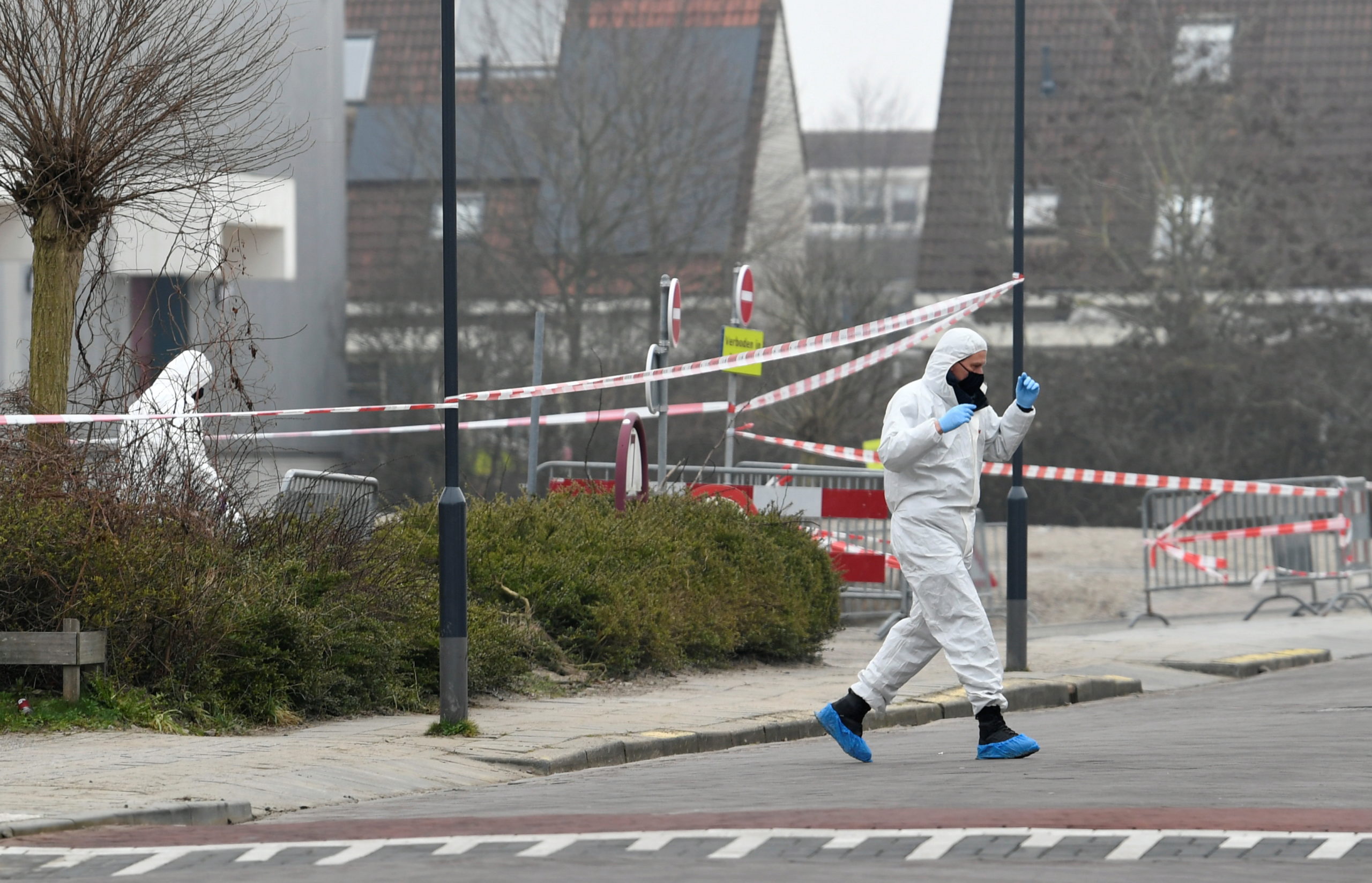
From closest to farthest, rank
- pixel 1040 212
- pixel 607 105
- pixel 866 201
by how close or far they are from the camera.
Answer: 1. pixel 1040 212
2. pixel 607 105
3. pixel 866 201

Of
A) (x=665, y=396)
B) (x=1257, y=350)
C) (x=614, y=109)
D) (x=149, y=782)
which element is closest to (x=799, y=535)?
(x=665, y=396)

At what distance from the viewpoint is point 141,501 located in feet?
33.8

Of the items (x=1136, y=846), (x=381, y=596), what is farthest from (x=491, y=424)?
(x=1136, y=846)

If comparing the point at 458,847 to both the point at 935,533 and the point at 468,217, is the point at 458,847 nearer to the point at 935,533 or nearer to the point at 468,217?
the point at 935,533

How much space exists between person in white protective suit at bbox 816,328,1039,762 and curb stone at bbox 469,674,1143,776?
3.31 ft

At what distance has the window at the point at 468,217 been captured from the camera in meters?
35.0

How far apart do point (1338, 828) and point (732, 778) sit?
267 centimetres

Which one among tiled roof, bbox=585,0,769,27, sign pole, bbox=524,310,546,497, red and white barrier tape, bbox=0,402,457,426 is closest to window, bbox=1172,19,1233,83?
tiled roof, bbox=585,0,769,27

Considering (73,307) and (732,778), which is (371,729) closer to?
(732,778)

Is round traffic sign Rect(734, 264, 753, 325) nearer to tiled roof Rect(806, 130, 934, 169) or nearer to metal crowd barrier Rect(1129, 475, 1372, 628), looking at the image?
metal crowd barrier Rect(1129, 475, 1372, 628)

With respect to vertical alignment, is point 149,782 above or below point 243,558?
below

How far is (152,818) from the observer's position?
23.4ft

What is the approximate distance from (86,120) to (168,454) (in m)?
1.88

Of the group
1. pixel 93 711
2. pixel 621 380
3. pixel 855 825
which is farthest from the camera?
pixel 621 380
